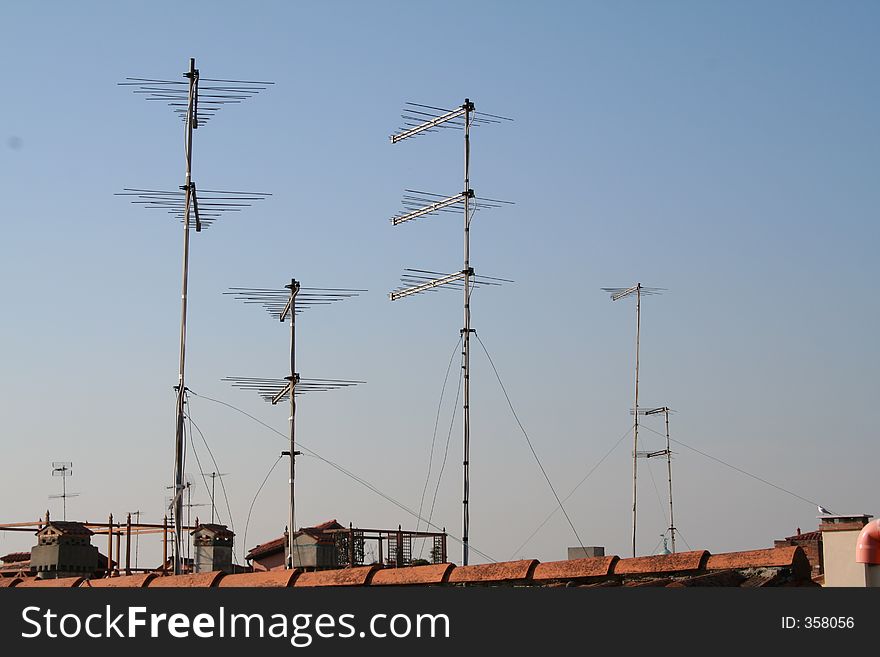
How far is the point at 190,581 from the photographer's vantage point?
Result: 2002 cm

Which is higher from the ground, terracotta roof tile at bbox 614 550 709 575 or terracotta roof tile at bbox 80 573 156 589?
terracotta roof tile at bbox 614 550 709 575

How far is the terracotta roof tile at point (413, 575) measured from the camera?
1677 centimetres

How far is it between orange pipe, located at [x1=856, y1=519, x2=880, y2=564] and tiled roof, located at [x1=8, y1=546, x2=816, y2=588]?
2.24 ft

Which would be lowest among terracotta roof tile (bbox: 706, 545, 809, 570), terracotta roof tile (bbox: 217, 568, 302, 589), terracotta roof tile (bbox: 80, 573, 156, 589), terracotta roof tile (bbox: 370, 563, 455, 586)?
terracotta roof tile (bbox: 80, 573, 156, 589)

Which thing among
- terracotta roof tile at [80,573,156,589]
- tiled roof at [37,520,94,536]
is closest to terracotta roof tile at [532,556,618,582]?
terracotta roof tile at [80,573,156,589]

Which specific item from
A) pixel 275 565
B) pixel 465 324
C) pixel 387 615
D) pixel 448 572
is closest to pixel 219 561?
pixel 465 324

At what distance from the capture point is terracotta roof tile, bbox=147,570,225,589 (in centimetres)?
1934

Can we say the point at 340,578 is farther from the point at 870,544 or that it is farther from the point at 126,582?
the point at 870,544

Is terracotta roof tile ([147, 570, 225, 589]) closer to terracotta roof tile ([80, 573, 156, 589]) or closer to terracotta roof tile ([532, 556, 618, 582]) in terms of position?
terracotta roof tile ([80, 573, 156, 589])

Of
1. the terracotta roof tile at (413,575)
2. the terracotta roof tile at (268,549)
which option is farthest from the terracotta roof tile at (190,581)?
the terracotta roof tile at (268,549)

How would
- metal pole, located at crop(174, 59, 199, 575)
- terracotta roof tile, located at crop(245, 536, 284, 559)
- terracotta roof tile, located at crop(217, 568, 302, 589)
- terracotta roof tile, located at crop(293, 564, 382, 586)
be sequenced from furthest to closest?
terracotta roof tile, located at crop(245, 536, 284, 559), metal pole, located at crop(174, 59, 199, 575), terracotta roof tile, located at crop(217, 568, 302, 589), terracotta roof tile, located at crop(293, 564, 382, 586)

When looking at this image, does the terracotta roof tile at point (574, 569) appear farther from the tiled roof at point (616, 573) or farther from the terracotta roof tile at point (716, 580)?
the terracotta roof tile at point (716, 580)

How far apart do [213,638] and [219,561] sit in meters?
18.2

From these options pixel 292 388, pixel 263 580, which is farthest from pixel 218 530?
pixel 263 580
